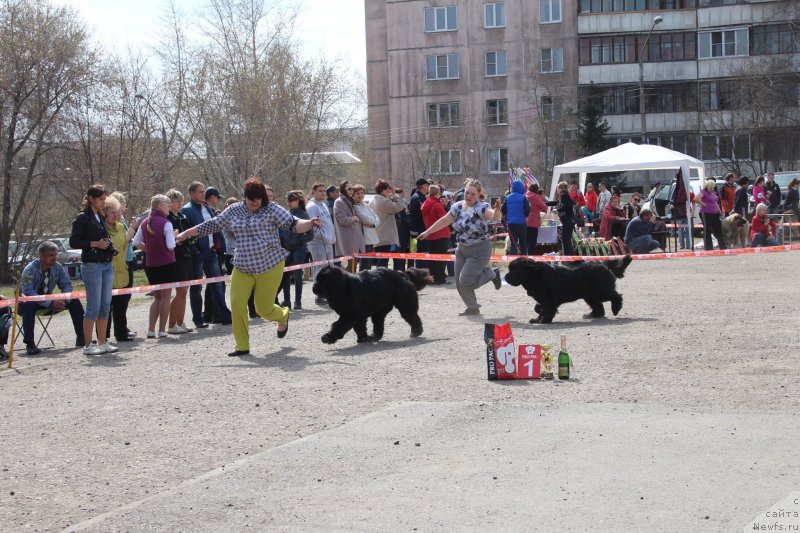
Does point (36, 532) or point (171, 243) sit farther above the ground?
point (171, 243)

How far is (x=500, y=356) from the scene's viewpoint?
8883mm

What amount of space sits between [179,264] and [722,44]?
52262mm

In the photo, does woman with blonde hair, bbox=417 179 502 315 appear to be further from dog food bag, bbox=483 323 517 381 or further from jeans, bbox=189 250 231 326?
dog food bag, bbox=483 323 517 381

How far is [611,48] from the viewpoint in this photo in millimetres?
60406

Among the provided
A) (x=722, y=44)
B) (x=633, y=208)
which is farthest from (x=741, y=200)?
(x=722, y=44)

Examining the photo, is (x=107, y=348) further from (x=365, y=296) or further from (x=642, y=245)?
(x=642, y=245)

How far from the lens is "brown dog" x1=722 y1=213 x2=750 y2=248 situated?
82.5 ft

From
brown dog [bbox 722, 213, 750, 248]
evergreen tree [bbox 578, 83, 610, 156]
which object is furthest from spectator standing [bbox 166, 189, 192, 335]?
evergreen tree [bbox 578, 83, 610, 156]

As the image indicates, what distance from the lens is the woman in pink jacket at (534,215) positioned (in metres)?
23.0

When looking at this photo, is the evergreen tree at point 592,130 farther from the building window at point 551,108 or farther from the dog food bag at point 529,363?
the dog food bag at point 529,363

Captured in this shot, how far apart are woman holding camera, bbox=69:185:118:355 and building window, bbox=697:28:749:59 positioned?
53.5 m

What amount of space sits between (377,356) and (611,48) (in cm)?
5277

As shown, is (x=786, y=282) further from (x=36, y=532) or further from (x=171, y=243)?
(x=36, y=532)

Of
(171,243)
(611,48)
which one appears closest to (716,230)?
(171,243)
